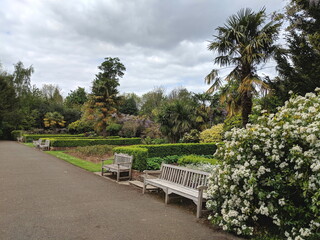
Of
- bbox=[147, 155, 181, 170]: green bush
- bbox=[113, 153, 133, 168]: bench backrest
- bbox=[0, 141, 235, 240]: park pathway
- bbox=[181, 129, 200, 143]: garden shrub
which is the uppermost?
bbox=[181, 129, 200, 143]: garden shrub

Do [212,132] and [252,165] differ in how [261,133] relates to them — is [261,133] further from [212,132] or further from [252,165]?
[212,132]

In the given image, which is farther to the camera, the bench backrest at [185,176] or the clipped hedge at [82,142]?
the clipped hedge at [82,142]

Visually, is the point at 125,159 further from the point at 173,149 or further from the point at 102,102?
the point at 102,102

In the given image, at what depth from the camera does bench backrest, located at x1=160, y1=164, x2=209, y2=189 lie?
5.37 metres

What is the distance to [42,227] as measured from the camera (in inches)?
163

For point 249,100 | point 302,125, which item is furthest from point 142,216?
point 249,100

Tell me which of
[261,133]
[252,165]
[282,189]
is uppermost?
[261,133]

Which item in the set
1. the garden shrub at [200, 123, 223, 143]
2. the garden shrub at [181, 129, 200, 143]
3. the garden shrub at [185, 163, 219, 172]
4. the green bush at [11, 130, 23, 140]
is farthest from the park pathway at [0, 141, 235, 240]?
the green bush at [11, 130, 23, 140]

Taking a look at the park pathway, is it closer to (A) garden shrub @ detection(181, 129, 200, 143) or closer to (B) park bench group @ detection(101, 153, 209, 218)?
(B) park bench group @ detection(101, 153, 209, 218)

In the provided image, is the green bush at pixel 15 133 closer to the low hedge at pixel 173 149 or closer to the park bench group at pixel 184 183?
the low hedge at pixel 173 149

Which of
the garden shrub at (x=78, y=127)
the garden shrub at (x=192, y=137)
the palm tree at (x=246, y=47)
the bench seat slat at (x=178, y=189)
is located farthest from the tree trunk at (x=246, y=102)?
the garden shrub at (x=78, y=127)

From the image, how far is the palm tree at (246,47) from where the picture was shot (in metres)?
9.67

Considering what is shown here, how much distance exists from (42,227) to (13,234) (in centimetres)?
44

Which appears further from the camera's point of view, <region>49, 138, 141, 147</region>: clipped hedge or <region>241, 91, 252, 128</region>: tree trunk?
<region>49, 138, 141, 147</region>: clipped hedge
